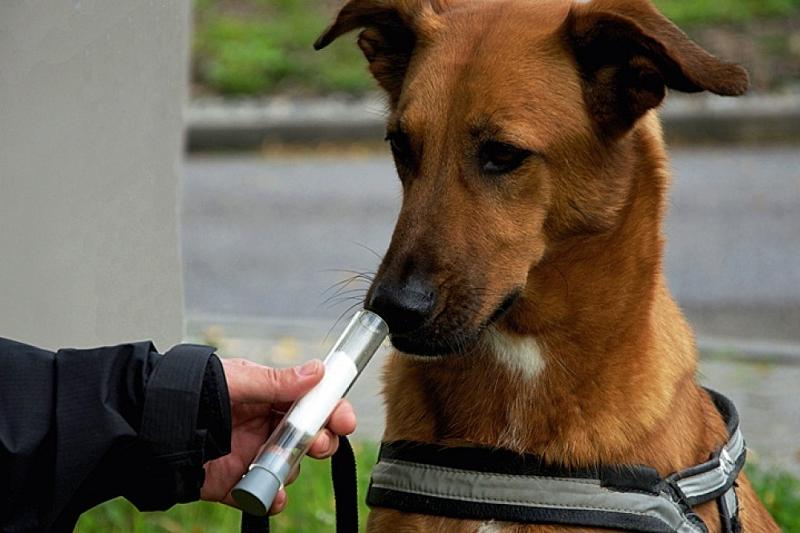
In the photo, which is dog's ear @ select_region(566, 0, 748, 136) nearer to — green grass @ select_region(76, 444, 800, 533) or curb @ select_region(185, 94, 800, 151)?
green grass @ select_region(76, 444, 800, 533)

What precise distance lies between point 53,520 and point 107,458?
0.16 metres

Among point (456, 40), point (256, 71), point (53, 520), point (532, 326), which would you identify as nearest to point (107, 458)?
point (53, 520)

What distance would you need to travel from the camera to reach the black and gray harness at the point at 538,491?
2932 millimetres

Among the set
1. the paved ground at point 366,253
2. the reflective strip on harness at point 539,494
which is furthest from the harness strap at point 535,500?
the paved ground at point 366,253

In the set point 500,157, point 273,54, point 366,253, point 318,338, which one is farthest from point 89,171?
point 273,54

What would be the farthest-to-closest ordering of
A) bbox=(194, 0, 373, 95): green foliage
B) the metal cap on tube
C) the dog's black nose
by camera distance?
bbox=(194, 0, 373, 95): green foliage, the dog's black nose, the metal cap on tube

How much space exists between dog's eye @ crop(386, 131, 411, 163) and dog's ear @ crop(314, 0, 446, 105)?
0.25 meters

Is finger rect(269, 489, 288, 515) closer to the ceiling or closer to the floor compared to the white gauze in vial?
closer to the floor

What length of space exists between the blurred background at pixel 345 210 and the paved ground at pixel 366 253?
0.02 meters

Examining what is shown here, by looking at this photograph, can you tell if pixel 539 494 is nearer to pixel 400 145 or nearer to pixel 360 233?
pixel 400 145

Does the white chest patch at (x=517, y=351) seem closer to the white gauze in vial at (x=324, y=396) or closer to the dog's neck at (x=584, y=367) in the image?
the dog's neck at (x=584, y=367)

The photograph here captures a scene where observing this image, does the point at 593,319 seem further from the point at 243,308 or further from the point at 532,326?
the point at 243,308

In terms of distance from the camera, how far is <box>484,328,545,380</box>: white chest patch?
125 inches

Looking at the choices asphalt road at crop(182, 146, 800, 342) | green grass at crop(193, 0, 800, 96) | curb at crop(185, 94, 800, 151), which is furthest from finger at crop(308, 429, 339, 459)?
green grass at crop(193, 0, 800, 96)
